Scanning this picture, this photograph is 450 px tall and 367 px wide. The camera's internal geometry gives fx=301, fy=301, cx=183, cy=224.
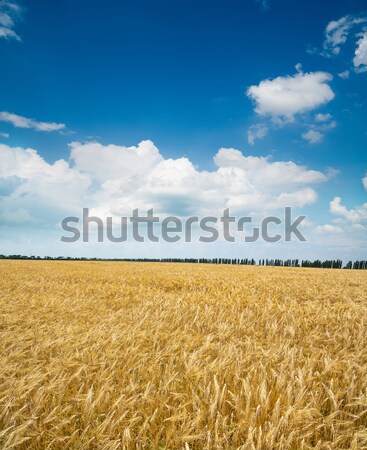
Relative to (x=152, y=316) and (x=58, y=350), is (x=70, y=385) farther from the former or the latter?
(x=152, y=316)

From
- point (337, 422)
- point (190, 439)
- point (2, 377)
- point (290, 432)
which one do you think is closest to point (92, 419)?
point (190, 439)

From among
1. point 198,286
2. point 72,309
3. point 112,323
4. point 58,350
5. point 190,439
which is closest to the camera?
point 190,439

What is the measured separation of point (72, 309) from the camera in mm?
6109

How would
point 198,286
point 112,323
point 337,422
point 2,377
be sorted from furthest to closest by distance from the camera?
1. point 198,286
2. point 112,323
3. point 2,377
4. point 337,422

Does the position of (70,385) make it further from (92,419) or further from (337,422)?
(337,422)

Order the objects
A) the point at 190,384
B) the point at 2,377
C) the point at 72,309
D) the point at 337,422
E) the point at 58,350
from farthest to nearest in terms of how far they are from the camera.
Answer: the point at 72,309 < the point at 58,350 < the point at 2,377 < the point at 190,384 < the point at 337,422

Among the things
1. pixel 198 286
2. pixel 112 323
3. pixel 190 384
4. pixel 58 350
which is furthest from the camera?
pixel 198 286

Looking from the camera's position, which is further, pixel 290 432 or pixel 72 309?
pixel 72 309

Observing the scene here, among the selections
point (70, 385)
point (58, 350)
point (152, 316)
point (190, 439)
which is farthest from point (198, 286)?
point (190, 439)

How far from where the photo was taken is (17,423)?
2359 mm

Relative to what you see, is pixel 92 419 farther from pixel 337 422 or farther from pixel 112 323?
pixel 112 323

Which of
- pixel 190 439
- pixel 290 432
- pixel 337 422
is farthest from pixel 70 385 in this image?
pixel 337 422

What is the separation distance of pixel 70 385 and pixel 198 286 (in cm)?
806

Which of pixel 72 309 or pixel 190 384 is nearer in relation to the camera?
pixel 190 384
